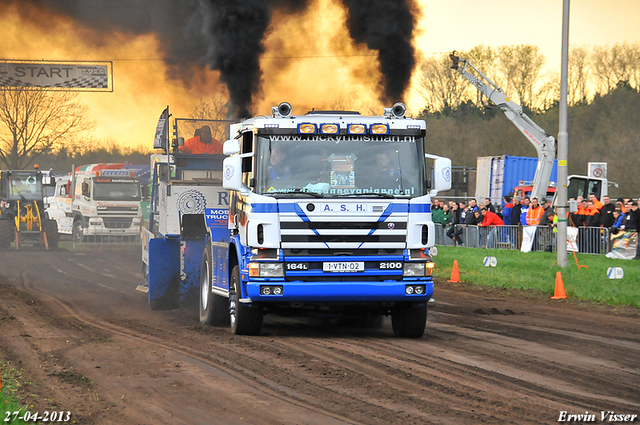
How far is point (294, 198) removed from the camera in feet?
32.4

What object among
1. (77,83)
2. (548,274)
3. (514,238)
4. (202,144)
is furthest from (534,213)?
(77,83)

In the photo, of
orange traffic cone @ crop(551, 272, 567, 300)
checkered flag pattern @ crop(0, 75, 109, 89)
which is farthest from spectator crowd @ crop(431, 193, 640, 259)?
checkered flag pattern @ crop(0, 75, 109, 89)

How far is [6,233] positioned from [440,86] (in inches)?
1099

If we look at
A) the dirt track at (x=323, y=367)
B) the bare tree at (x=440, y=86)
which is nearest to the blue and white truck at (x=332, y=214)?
the dirt track at (x=323, y=367)

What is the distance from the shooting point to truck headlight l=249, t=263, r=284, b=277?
987cm

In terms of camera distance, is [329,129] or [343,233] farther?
[329,129]

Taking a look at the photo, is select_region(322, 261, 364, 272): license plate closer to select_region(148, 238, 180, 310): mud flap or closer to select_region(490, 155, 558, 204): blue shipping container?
select_region(148, 238, 180, 310): mud flap

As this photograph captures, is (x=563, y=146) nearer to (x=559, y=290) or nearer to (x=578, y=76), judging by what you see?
(x=559, y=290)

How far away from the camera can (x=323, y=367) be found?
839 cm

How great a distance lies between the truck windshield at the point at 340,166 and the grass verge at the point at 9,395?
3.53 metres

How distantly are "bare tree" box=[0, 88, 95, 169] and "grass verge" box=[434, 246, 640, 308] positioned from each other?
3427 cm

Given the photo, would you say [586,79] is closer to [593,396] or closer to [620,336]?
[620,336]

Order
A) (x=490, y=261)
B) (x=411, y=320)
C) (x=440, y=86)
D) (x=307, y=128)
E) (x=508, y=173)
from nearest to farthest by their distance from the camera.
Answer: (x=307, y=128) < (x=411, y=320) < (x=490, y=261) < (x=508, y=173) < (x=440, y=86)

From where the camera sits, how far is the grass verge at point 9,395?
20.0 feet
